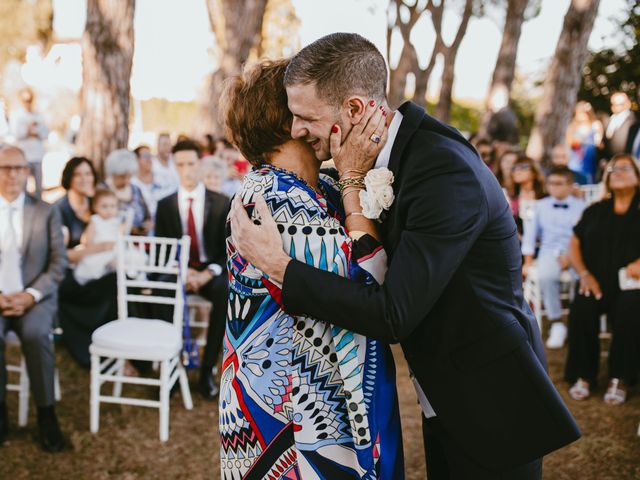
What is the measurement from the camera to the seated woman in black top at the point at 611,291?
4.84 m

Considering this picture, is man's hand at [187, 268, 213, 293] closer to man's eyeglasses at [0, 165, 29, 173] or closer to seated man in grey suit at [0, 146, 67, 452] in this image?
seated man in grey suit at [0, 146, 67, 452]

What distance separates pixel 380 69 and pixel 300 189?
391 millimetres

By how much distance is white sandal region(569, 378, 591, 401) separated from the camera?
16.2ft

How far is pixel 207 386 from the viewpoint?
5027 mm

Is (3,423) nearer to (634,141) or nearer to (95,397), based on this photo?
(95,397)

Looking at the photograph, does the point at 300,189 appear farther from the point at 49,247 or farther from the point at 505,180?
the point at 505,180

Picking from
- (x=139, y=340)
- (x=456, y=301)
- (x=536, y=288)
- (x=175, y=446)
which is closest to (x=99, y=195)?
(x=139, y=340)

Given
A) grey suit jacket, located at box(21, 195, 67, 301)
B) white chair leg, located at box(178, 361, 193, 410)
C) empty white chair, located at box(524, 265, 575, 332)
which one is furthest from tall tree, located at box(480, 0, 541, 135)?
grey suit jacket, located at box(21, 195, 67, 301)

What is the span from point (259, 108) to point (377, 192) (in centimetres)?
46

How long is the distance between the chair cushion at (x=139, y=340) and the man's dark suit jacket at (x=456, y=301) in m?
2.85

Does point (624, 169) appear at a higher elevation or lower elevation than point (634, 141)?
lower

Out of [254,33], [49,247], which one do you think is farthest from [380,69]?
[254,33]

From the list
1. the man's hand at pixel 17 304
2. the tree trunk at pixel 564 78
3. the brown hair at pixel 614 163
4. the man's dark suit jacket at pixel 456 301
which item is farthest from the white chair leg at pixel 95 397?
the tree trunk at pixel 564 78

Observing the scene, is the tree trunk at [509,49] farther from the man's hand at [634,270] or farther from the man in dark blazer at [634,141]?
the man's hand at [634,270]
